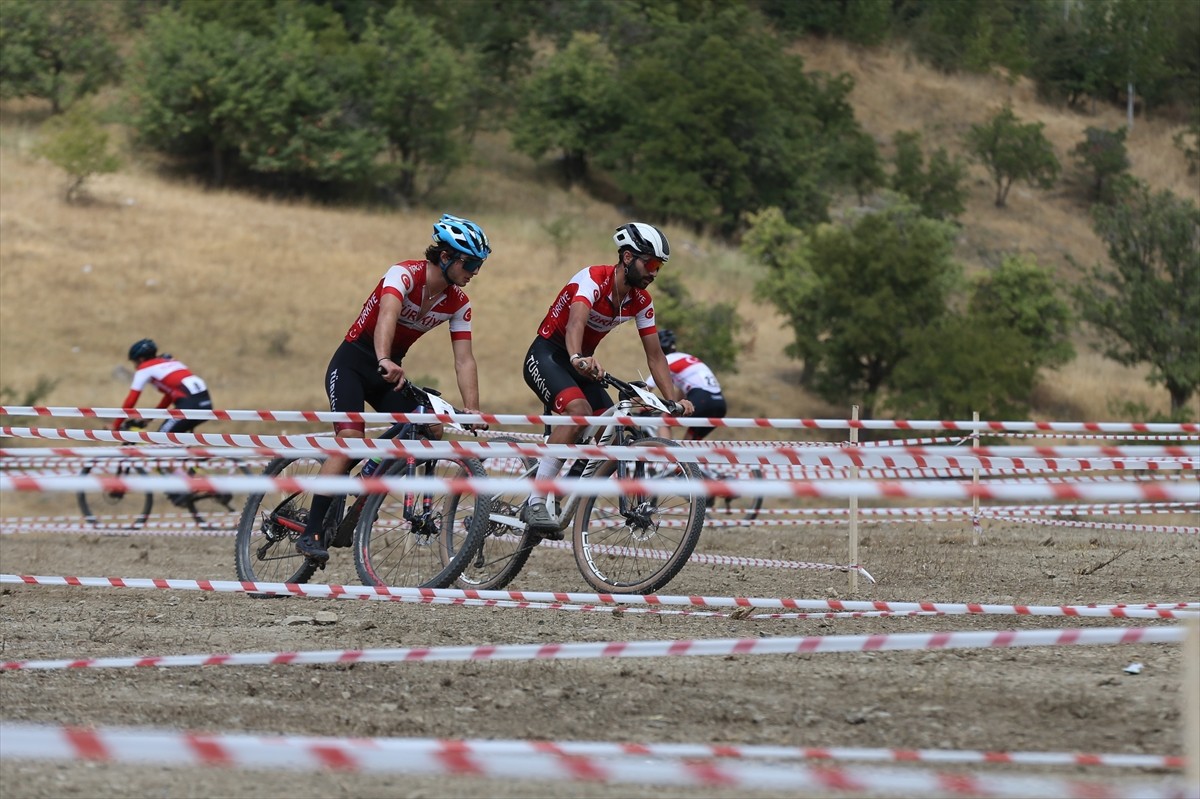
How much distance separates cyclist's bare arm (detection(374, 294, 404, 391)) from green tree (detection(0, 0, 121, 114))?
5830 cm

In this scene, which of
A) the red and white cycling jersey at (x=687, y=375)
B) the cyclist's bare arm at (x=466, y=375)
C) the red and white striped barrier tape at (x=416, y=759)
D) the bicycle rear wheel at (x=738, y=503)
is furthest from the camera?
the red and white cycling jersey at (x=687, y=375)

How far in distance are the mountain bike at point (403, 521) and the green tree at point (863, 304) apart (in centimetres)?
3436

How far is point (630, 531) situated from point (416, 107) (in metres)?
56.9

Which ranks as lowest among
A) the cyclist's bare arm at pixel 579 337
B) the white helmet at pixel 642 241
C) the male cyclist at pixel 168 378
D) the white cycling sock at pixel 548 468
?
the male cyclist at pixel 168 378

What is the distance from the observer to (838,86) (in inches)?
3147

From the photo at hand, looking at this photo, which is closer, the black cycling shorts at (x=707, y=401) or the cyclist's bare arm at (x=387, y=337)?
the cyclist's bare arm at (x=387, y=337)

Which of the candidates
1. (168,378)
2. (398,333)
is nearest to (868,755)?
(398,333)

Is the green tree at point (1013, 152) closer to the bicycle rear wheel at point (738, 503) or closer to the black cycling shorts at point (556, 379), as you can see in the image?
the bicycle rear wheel at point (738, 503)

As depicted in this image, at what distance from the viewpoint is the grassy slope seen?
36.2m

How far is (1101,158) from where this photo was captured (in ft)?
253

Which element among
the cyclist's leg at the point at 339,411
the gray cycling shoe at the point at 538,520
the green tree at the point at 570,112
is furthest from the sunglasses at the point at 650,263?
the green tree at the point at 570,112

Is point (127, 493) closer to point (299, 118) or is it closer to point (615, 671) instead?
point (615, 671)

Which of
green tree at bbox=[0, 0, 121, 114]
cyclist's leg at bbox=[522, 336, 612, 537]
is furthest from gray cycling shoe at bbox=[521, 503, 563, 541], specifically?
green tree at bbox=[0, 0, 121, 114]

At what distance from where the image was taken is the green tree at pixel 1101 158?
76438 millimetres
